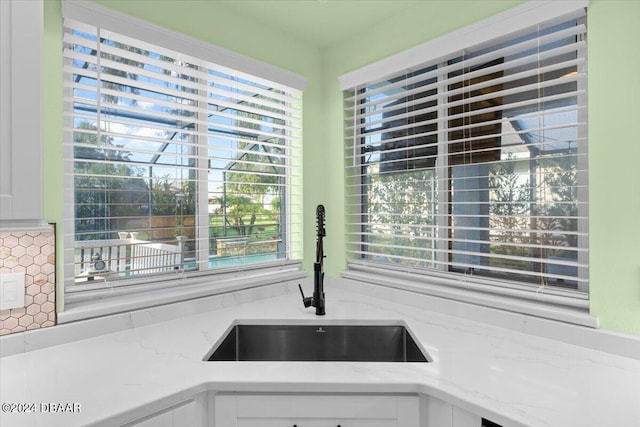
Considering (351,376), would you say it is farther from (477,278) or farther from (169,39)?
(169,39)

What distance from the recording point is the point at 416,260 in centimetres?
192

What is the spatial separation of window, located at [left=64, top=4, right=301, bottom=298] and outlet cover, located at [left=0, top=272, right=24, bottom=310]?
6.8 inches

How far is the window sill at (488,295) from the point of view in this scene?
136 cm

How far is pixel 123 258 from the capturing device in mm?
1614

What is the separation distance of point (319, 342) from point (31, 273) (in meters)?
1.21

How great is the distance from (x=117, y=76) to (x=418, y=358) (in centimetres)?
179

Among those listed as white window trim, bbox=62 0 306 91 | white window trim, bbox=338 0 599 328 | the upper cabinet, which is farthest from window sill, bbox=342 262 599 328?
the upper cabinet

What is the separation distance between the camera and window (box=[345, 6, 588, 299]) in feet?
4.68

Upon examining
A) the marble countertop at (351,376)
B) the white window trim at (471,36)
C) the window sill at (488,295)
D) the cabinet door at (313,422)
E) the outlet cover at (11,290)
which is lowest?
the cabinet door at (313,422)

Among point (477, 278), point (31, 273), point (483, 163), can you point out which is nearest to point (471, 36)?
point (483, 163)

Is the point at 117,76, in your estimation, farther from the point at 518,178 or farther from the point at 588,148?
the point at 588,148

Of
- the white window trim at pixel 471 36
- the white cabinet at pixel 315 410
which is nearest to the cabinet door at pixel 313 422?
the white cabinet at pixel 315 410

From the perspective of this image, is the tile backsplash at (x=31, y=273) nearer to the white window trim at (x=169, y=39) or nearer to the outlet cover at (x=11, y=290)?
the outlet cover at (x=11, y=290)

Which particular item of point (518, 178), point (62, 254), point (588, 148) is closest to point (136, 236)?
point (62, 254)
